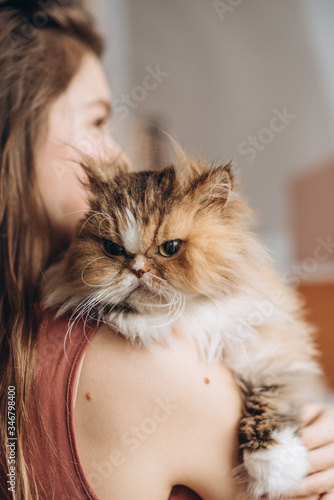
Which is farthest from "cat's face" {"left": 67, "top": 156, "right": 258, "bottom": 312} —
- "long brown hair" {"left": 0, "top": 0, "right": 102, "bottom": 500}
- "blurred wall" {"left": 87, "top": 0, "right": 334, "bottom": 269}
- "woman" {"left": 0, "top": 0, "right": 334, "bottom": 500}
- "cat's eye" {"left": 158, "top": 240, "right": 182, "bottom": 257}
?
"blurred wall" {"left": 87, "top": 0, "right": 334, "bottom": 269}

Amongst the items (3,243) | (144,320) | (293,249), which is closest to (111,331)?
(144,320)

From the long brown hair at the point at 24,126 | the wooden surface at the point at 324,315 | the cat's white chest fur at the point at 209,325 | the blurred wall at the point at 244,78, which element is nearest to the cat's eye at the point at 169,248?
the cat's white chest fur at the point at 209,325

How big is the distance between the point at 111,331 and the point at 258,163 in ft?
8.54

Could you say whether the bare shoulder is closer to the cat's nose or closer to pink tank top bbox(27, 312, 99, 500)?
pink tank top bbox(27, 312, 99, 500)

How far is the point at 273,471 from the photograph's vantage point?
74cm

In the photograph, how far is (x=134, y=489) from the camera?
2.30 ft

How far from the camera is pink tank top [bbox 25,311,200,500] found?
0.71 m

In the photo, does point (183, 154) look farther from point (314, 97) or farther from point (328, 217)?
point (314, 97)

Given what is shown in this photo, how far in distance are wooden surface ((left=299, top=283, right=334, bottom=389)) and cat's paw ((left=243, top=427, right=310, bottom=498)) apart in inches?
50.7

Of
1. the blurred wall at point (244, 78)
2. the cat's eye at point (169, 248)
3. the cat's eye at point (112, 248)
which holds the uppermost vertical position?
the blurred wall at point (244, 78)

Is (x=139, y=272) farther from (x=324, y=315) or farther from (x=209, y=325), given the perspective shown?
(x=324, y=315)

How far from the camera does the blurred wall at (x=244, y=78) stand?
282 centimetres

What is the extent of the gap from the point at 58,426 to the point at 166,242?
1.35 ft

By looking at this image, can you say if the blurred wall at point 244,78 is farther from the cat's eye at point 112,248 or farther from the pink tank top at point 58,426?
the pink tank top at point 58,426
